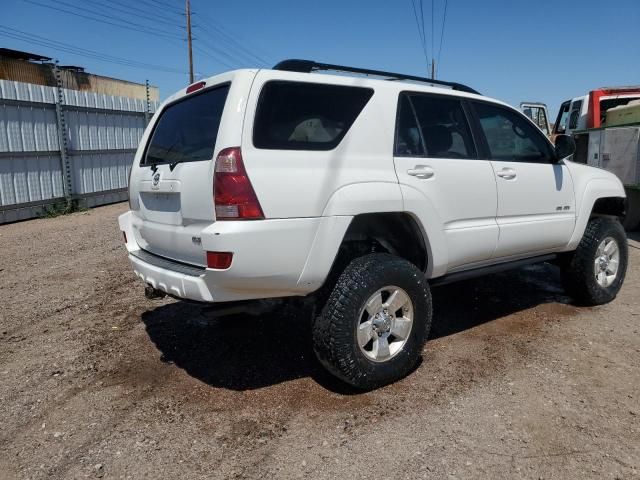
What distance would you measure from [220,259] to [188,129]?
109 cm

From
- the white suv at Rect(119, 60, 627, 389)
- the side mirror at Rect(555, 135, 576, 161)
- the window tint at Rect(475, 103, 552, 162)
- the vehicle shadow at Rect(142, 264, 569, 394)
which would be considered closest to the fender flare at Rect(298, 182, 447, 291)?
the white suv at Rect(119, 60, 627, 389)

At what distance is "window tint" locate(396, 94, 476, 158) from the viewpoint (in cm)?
342

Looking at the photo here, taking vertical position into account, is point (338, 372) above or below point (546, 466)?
above

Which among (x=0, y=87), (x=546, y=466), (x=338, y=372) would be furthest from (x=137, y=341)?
(x=0, y=87)

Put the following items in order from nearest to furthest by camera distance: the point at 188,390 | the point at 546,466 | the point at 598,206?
1. the point at 546,466
2. the point at 188,390
3. the point at 598,206

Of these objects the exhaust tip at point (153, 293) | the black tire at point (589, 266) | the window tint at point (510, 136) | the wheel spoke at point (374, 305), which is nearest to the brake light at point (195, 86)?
the exhaust tip at point (153, 293)

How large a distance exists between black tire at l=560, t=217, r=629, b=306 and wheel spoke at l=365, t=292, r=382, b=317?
257 centimetres

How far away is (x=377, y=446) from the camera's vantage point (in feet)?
8.79

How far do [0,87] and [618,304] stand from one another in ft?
33.4

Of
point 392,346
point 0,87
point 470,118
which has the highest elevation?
point 0,87

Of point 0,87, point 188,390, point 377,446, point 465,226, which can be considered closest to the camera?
point 377,446

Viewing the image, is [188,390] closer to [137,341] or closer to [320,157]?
[137,341]

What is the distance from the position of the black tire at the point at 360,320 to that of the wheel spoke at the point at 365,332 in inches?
2.0

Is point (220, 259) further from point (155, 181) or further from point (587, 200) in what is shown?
point (587, 200)
